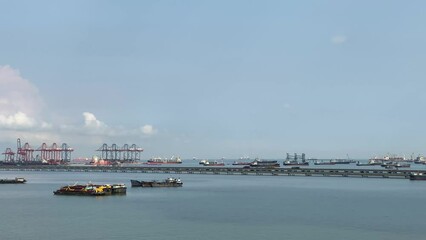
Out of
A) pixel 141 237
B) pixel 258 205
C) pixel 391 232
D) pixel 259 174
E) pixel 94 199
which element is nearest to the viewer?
pixel 141 237

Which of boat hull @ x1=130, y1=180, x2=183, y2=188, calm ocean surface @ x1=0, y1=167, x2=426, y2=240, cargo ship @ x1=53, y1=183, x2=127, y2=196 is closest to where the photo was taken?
calm ocean surface @ x1=0, y1=167, x2=426, y2=240

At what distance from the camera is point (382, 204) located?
Answer: 74000 millimetres

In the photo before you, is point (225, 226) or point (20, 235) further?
point (225, 226)

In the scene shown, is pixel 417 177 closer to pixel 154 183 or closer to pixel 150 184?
pixel 154 183

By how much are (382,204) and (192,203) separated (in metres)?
26.5

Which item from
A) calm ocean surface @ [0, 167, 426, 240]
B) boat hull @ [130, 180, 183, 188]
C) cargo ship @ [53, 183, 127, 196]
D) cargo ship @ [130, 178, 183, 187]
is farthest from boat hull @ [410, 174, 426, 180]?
cargo ship @ [53, 183, 127, 196]

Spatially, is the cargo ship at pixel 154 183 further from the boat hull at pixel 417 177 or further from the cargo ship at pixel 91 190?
the boat hull at pixel 417 177

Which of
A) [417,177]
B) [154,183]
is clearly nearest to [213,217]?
[154,183]

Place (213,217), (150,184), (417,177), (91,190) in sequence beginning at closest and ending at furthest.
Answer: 1. (213,217)
2. (91,190)
3. (150,184)
4. (417,177)

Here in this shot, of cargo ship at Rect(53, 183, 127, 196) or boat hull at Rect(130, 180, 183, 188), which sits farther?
boat hull at Rect(130, 180, 183, 188)

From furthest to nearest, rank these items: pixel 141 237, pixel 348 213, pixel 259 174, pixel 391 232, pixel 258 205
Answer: pixel 259 174 → pixel 258 205 → pixel 348 213 → pixel 391 232 → pixel 141 237

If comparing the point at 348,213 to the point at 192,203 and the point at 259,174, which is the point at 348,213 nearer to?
the point at 192,203

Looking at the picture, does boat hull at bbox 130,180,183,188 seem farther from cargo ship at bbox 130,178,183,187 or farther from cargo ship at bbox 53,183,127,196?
cargo ship at bbox 53,183,127,196

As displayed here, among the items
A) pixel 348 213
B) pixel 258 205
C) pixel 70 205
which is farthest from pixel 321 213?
pixel 70 205
